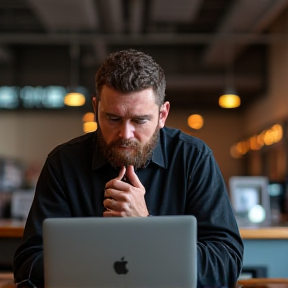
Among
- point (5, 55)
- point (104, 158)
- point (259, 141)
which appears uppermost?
point (5, 55)

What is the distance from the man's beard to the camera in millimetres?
2037

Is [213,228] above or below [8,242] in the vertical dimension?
above

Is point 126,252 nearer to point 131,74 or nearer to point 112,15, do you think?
point 131,74

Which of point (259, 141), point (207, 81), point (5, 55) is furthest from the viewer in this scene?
point (259, 141)

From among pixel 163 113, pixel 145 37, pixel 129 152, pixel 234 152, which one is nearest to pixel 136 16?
pixel 145 37

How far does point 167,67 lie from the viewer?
15.9 metres

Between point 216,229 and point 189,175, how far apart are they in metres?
0.22

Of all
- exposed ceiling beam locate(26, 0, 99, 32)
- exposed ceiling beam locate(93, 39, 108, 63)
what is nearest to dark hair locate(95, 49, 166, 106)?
exposed ceiling beam locate(26, 0, 99, 32)

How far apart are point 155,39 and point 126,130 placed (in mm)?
11019

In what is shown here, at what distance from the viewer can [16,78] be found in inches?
656

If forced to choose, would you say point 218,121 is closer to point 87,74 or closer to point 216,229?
point 87,74

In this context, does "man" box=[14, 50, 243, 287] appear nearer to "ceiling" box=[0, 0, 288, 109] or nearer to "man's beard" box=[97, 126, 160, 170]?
"man's beard" box=[97, 126, 160, 170]

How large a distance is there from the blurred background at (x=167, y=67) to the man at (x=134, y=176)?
24.2 ft

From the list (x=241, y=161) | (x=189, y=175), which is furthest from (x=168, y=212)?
(x=241, y=161)
